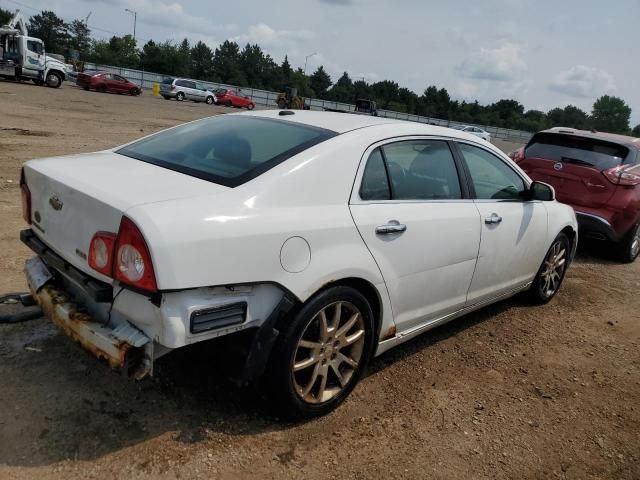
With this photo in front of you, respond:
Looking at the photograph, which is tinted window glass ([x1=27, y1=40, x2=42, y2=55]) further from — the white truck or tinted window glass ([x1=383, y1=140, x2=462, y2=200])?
tinted window glass ([x1=383, y1=140, x2=462, y2=200])

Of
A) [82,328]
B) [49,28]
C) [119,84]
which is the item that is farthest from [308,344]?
[49,28]

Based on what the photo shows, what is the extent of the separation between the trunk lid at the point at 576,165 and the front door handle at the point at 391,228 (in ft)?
15.2

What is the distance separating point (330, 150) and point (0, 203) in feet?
15.8

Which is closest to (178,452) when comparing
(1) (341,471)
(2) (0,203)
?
(1) (341,471)

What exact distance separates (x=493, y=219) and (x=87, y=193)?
268 cm

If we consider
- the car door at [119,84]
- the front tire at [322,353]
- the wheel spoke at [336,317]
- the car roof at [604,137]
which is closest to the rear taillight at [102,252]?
the front tire at [322,353]

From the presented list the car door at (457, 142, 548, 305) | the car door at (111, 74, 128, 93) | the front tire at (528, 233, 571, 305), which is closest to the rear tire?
the front tire at (528, 233, 571, 305)

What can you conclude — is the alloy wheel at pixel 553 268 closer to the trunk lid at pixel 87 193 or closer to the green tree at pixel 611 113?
the trunk lid at pixel 87 193

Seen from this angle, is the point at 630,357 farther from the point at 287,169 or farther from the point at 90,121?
the point at 90,121

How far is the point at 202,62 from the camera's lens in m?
94.2

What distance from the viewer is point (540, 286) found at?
5.03 meters

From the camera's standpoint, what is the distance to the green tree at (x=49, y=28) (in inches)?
3925

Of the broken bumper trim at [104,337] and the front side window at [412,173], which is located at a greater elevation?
the front side window at [412,173]

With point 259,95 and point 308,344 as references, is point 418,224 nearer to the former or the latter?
point 308,344
